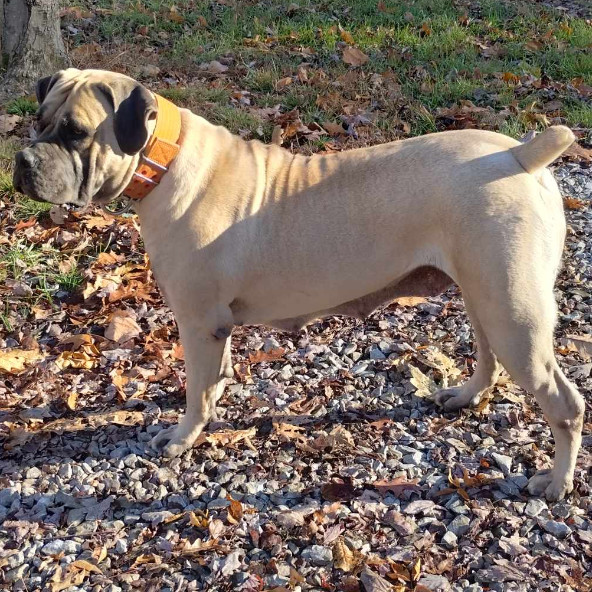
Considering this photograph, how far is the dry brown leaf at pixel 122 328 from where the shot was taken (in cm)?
475

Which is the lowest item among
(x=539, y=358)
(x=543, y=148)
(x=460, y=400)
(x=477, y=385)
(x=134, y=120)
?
(x=460, y=400)

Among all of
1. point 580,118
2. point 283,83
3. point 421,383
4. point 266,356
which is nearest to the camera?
point 421,383

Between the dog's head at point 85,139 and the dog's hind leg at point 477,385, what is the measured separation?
84.7 inches

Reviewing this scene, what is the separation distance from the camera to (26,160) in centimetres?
326

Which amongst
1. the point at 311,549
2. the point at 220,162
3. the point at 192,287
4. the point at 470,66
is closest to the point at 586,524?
the point at 311,549

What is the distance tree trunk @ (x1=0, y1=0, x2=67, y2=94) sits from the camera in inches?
287

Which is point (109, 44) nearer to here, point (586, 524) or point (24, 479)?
point (24, 479)

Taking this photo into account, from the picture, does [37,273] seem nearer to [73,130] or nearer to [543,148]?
[73,130]

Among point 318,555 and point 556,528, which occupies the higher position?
point 556,528

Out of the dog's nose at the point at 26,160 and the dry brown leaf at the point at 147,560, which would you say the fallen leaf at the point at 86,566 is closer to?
the dry brown leaf at the point at 147,560

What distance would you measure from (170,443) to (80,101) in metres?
1.82

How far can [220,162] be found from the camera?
142 inches

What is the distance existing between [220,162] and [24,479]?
1.92 metres

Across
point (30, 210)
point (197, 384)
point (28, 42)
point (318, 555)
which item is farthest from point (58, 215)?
point (318, 555)
